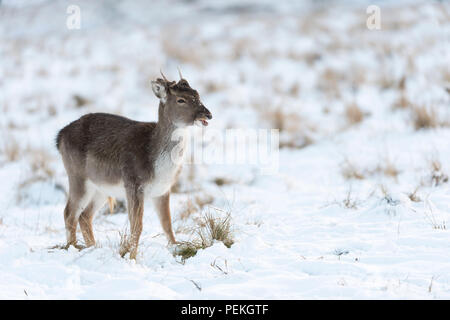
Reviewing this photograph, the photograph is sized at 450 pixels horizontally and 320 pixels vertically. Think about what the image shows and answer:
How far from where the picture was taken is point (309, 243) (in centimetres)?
502

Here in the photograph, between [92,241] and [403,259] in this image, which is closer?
[403,259]

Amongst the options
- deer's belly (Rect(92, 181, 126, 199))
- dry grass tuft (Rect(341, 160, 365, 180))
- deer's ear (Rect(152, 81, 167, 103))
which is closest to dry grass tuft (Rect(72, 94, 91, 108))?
dry grass tuft (Rect(341, 160, 365, 180))

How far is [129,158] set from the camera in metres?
5.22

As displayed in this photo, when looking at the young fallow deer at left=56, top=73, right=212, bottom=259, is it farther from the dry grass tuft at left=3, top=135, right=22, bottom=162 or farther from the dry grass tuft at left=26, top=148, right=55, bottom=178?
the dry grass tuft at left=3, top=135, right=22, bottom=162

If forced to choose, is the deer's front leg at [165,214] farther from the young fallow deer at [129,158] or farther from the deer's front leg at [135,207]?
the deer's front leg at [135,207]

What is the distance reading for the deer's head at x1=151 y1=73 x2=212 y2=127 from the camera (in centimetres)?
512

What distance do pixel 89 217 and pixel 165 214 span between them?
0.91 m

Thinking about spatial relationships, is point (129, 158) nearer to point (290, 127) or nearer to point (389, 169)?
point (389, 169)

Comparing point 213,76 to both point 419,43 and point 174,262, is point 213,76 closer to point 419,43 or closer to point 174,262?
point 419,43

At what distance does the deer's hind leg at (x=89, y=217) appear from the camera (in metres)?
5.49

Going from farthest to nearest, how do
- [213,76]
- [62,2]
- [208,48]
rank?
[62,2]
[208,48]
[213,76]

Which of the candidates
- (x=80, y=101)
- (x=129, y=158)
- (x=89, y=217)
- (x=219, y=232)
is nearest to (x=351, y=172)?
(x=219, y=232)
